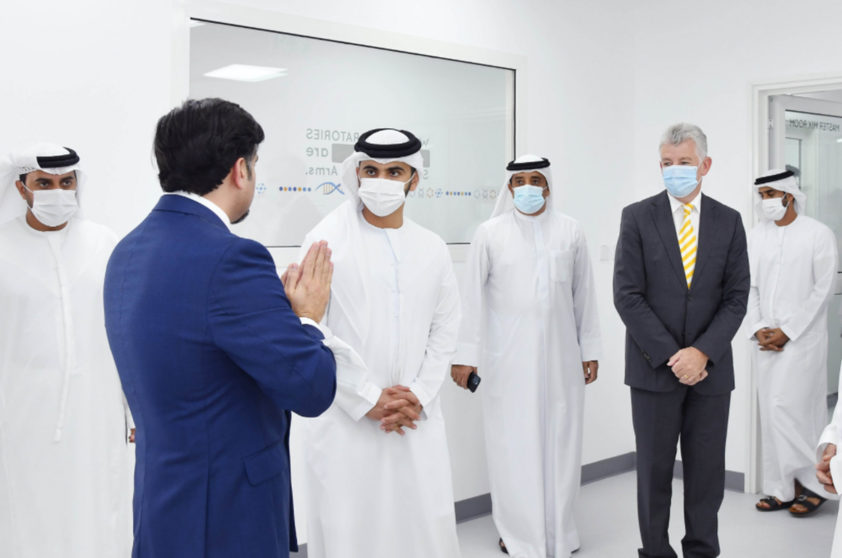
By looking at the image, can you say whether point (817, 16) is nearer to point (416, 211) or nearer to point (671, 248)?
point (671, 248)

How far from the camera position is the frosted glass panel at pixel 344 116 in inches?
137

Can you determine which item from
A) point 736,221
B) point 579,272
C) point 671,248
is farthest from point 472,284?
point 736,221

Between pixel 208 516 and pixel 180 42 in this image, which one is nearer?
pixel 208 516

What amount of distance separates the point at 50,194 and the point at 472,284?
2026 mm

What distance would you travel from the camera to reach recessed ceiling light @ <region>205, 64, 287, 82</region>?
337 centimetres

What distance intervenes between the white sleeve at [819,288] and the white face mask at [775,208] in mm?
265

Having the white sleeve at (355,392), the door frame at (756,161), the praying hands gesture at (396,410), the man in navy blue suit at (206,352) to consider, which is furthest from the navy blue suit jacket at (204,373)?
the door frame at (756,161)

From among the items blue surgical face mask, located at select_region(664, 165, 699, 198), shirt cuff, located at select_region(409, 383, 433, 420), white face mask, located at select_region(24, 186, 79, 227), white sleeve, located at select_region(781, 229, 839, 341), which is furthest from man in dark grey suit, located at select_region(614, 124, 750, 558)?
white face mask, located at select_region(24, 186, 79, 227)

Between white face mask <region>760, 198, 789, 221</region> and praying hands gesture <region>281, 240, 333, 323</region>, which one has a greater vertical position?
white face mask <region>760, 198, 789, 221</region>

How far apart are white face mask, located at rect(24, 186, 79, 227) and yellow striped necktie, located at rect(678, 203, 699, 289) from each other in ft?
8.22

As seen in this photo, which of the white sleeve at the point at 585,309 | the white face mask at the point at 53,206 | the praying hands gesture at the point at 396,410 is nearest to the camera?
the praying hands gesture at the point at 396,410

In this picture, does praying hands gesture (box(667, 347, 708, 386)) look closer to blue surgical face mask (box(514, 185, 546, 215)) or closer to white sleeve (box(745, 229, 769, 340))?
blue surgical face mask (box(514, 185, 546, 215))

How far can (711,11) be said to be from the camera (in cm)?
505

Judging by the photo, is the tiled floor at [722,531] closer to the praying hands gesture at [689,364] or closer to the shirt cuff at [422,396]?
the praying hands gesture at [689,364]
